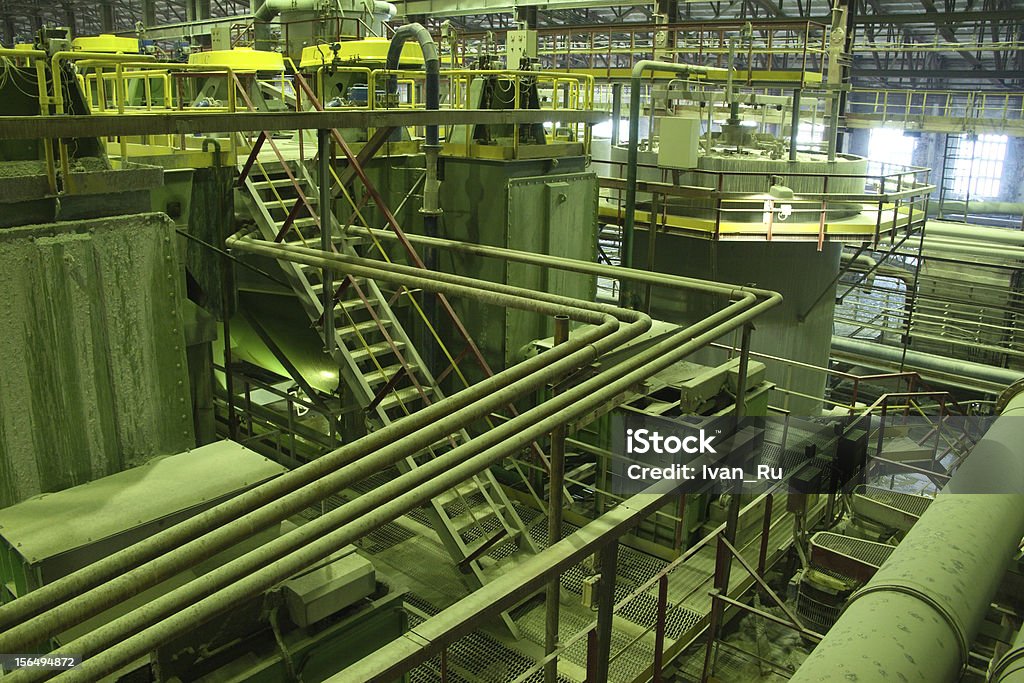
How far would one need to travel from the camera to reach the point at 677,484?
445 cm

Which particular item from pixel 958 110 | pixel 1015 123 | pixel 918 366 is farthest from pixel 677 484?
pixel 958 110

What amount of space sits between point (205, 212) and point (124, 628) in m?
8.09

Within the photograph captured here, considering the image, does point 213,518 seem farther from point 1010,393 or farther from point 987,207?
point 987,207

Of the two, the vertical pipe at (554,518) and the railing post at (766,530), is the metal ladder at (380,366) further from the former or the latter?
the vertical pipe at (554,518)

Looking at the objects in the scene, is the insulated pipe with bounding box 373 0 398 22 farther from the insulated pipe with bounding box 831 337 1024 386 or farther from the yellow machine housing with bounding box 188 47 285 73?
the insulated pipe with bounding box 831 337 1024 386

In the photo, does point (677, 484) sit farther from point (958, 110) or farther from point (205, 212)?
point (958, 110)

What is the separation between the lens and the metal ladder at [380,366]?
8.02 m

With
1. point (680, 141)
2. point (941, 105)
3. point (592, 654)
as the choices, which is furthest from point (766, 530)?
point (941, 105)

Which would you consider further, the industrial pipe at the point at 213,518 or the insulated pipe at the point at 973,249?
the insulated pipe at the point at 973,249

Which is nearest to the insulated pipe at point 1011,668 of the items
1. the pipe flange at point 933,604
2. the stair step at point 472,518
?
the pipe flange at point 933,604

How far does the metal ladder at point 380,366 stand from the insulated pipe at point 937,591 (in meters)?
3.78

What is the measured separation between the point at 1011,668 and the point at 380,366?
6.23m

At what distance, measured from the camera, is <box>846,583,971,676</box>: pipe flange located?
185 inches

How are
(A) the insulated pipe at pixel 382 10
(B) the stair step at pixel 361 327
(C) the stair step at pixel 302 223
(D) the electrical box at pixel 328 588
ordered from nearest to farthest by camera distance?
(D) the electrical box at pixel 328 588, (B) the stair step at pixel 361 327, (C) the stair step at pixel 302 223, (A) the insulated pipe at pixel 382 10
